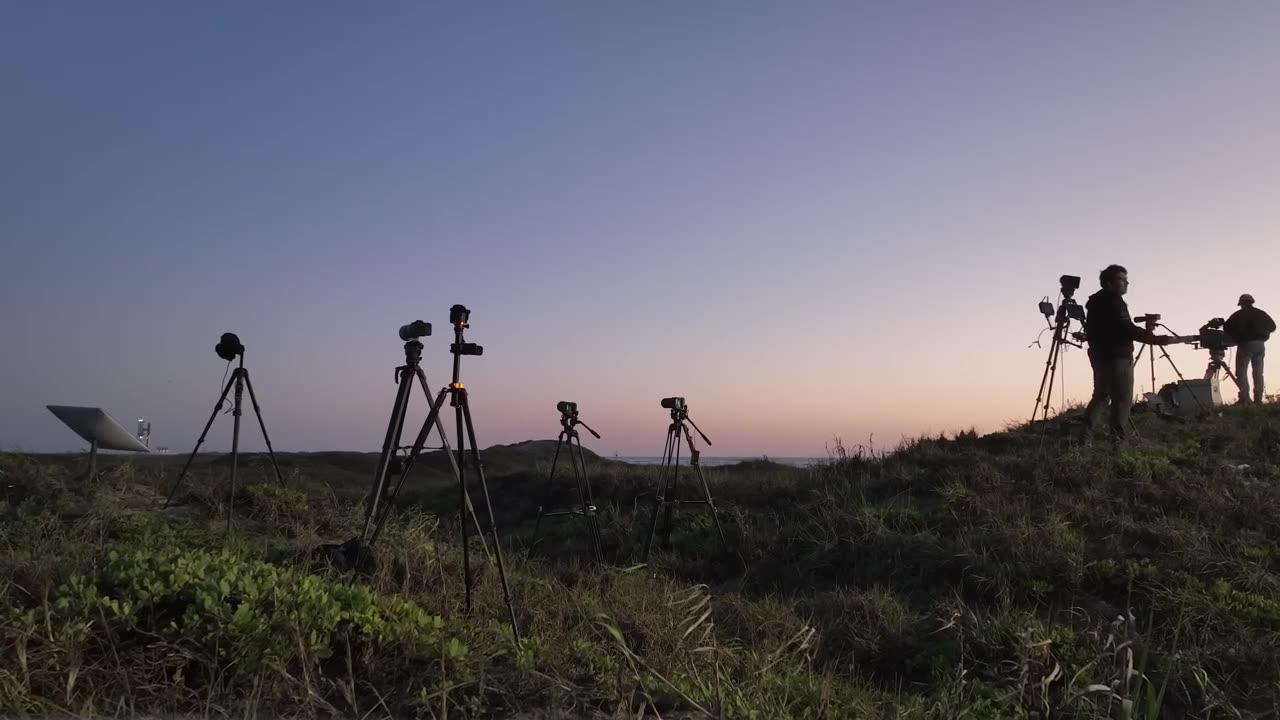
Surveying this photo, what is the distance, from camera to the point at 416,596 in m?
4.89

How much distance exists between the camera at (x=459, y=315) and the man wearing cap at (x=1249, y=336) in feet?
42.7

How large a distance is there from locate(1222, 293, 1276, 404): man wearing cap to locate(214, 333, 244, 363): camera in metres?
14.1

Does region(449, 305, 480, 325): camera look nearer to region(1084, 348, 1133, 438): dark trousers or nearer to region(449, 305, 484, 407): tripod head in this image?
region(449, 305, 484, 407): tripod head

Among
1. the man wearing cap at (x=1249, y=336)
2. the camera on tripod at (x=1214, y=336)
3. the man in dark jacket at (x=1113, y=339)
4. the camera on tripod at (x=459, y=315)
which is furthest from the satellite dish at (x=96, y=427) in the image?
the man wearing cap at (x=1249, y=336)

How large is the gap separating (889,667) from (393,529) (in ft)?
12.5

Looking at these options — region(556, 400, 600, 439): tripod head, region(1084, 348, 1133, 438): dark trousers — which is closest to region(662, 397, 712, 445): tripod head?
region(556, 400, 600, 439): tripod head

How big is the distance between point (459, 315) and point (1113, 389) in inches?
332

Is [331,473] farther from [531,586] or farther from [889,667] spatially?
[889,667]

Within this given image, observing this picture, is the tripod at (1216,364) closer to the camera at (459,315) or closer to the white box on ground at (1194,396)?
the white box on ground at (1194,396)

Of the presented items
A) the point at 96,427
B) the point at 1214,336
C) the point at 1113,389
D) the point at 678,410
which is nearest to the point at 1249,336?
the point at 1214,336

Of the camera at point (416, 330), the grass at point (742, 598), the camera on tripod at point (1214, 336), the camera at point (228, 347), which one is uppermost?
the camera on tripod at point (1214, 336)

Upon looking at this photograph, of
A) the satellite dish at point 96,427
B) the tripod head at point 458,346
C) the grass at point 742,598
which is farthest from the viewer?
the satellite dish at point 96,427

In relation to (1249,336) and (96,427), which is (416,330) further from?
(1249,336)

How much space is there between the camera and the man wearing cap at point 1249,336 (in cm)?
1266
